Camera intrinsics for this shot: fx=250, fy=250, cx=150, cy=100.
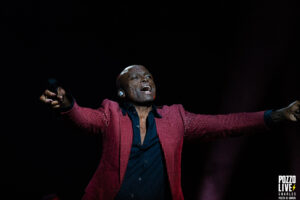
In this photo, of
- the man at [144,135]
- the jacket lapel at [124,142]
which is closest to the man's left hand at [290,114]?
the man at [144,135]

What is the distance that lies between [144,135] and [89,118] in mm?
361

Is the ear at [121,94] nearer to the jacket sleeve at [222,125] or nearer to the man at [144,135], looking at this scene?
the man at [144,135]

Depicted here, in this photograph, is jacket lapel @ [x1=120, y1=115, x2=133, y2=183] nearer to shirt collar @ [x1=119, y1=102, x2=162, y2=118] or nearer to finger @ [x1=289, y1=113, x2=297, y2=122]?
shirt collar @ [x1=119, y1=102, x2=162, y2=118]

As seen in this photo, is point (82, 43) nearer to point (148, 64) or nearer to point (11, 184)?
point (148, 64)

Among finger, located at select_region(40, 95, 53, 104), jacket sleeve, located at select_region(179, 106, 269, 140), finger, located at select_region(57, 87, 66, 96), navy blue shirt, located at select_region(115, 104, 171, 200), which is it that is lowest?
navy blue shirt, located at select_region(115, 104, 171, 200)

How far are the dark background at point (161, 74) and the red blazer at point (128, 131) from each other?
0.41 metres

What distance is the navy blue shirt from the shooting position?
57.5 inches

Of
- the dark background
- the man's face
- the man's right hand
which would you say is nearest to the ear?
the man's face

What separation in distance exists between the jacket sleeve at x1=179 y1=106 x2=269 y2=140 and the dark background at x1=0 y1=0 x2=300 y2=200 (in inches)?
22.3

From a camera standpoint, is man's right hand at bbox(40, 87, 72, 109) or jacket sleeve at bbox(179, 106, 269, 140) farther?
jacket sleeve at bbox(179, 106, 269, 140)

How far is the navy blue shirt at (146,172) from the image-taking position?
146 centimetres

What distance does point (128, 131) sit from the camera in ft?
5.03

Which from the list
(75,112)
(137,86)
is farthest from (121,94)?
(75,112)

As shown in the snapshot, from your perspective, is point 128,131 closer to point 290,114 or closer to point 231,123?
point 231,123
